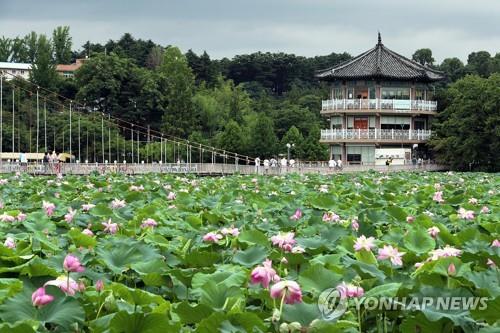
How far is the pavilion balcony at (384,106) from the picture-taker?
4194 cm

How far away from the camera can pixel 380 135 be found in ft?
136

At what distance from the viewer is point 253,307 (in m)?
2.55

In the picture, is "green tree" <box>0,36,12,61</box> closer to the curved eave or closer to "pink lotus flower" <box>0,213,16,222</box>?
the curved eave

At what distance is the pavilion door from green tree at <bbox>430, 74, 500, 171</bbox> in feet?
19.5

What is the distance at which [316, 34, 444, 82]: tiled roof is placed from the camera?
42406 mm

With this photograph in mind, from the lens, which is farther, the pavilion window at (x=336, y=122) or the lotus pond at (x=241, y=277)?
the pavilion window at (x=336, y=122)

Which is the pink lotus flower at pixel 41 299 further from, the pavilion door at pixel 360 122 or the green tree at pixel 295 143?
the green tree at pixel 295 143

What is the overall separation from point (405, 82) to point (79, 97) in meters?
25.7

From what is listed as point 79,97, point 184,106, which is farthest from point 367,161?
point 79,97

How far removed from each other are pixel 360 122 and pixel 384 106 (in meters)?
1.88

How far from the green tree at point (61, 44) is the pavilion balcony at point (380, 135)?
1826 inches

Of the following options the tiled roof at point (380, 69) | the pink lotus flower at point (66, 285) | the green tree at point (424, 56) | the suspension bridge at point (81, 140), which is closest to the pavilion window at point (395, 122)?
the tiled roof at point (380, 69)

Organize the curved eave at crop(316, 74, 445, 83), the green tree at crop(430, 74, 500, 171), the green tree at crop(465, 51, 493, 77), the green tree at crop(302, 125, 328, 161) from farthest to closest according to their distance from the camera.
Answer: the green tree at crop(465, 51, 493, 77) → the green tree at crop(302, 125, 328, 161) → the curved eave at crop(316, 74, 445, 83) → the green tree at crop(430, 74, 500, 171)

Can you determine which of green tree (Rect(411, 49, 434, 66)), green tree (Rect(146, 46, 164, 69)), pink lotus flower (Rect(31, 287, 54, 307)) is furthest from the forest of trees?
pink lotus flower (Rect(31, 287, 54, 307))
